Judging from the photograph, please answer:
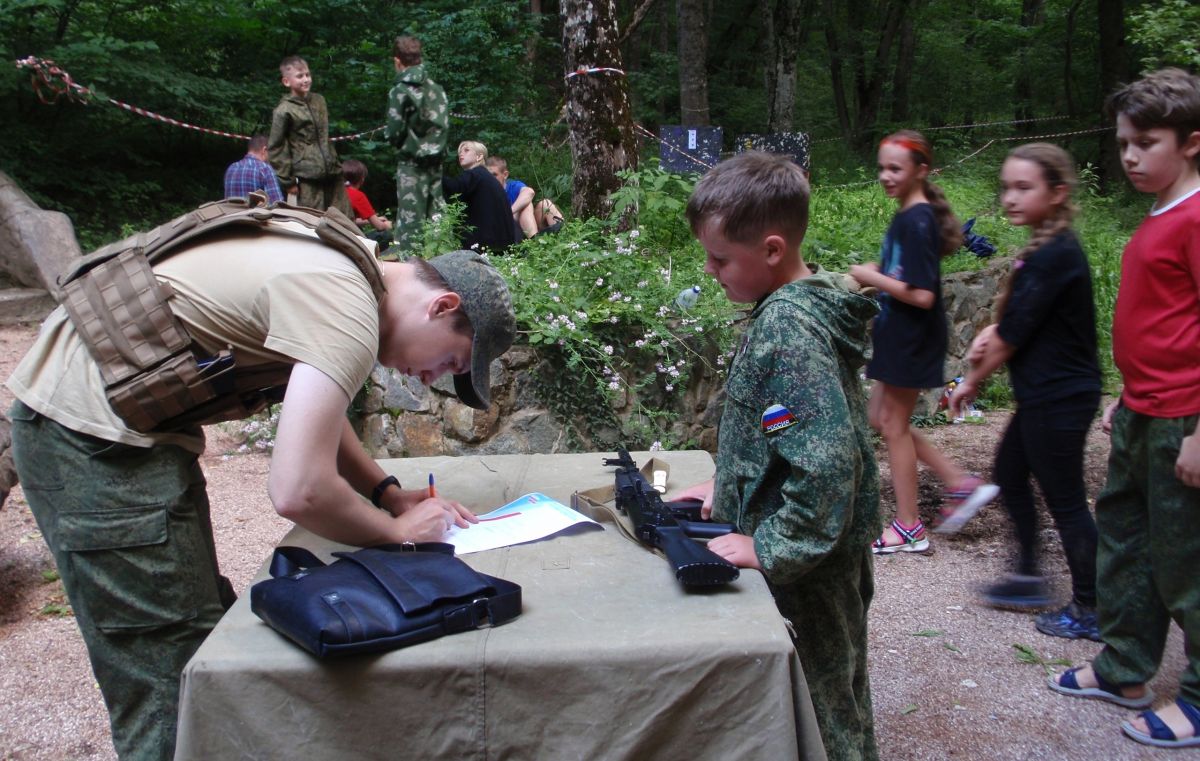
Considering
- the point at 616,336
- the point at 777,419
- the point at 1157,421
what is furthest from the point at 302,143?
the point at 777,419

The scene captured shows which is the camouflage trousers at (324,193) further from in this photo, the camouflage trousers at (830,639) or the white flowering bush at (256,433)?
the camouflage trousers at (830,639)

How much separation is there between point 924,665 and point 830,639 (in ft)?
5.01

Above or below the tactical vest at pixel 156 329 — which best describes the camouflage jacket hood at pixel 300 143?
above

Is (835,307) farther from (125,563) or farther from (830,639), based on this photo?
(125,563)

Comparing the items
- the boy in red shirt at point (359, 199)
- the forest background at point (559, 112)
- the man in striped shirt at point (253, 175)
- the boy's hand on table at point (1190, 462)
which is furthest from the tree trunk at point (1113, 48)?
the boy's hand on table at point (1190, 462)

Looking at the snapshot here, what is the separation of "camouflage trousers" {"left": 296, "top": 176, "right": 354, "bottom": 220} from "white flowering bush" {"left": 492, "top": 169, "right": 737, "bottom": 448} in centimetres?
434

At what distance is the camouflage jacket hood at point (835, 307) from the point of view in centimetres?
194

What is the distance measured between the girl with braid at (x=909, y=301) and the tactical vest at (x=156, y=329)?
2.65m

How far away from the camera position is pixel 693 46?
12.4 metres

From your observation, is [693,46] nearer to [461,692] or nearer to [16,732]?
[16,732]

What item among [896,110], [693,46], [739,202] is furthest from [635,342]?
[896,110]

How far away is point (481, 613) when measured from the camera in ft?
5.37

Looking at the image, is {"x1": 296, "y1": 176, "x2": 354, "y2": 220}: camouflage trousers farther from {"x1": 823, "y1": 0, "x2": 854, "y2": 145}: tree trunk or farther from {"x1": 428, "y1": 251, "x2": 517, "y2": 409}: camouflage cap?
{"x1": 823, "y1": 0, "x2": 854, "y2": 145}: tree trunk

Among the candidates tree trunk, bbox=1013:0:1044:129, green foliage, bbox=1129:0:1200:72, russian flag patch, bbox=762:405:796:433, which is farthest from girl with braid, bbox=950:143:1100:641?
Answer: tree trunk, bbox=1013:0:1044:129
